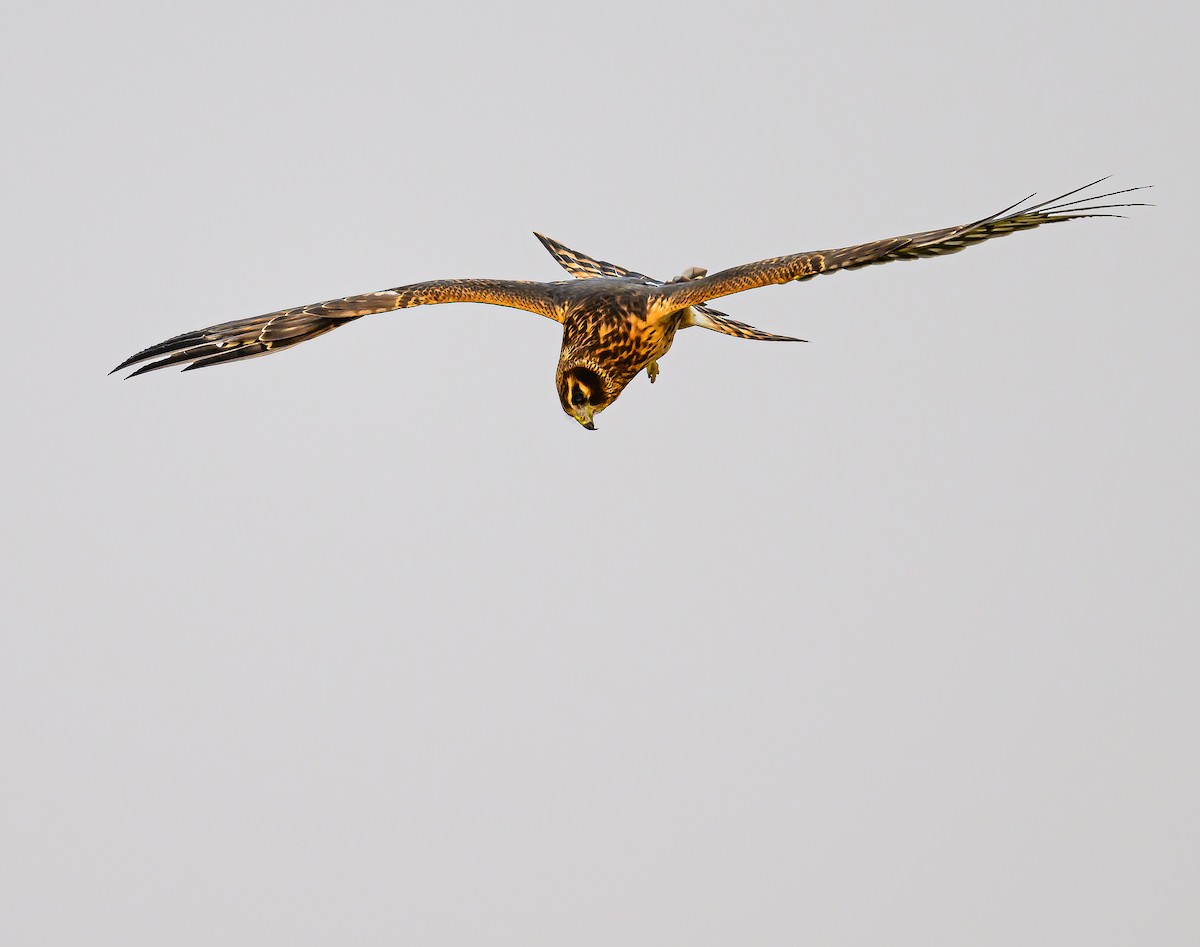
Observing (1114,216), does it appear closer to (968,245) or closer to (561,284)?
(968,245)

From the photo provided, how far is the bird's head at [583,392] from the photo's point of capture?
11.8 metres

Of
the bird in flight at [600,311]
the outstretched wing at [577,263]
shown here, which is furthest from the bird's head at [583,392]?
the outstretched wing at [577,263]

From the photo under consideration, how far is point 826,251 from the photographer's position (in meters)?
10.7

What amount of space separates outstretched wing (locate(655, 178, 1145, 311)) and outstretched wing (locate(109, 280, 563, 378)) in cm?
176

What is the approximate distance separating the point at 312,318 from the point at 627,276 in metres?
3.24

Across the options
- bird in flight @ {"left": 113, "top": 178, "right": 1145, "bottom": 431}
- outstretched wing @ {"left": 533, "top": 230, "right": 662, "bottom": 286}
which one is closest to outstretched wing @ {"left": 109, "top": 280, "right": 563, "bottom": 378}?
bird in flight @ {"left": 113, "top": 178, "right": 1145, "bottom": 431}

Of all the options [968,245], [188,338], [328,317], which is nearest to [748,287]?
[968,245]

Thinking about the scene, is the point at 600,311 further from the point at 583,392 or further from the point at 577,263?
the point at 577,263

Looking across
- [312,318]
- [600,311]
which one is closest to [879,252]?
[600,311]

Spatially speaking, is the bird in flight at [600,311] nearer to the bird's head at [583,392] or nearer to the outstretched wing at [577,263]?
the bird's head at [583,392]

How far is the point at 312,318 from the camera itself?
13000mm

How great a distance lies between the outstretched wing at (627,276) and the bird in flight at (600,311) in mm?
15

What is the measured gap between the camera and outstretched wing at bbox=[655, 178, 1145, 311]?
32.2 ft

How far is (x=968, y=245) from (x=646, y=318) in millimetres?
2951
